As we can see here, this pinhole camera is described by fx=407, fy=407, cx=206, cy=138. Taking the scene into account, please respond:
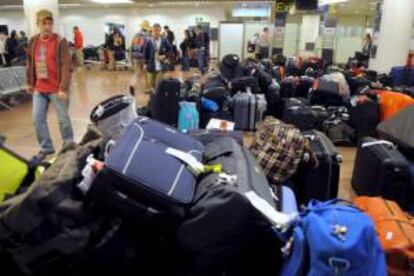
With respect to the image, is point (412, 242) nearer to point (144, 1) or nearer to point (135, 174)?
point (135, 174)

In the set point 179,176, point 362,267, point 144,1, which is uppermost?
point 144,1

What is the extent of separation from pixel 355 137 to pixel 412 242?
3.62 meters

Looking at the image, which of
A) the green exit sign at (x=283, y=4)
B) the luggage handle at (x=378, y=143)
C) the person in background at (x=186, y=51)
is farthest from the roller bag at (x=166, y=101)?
the person in background at (x=186, y=51)

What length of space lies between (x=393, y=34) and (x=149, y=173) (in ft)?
25.8

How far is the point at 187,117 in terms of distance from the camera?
16.5 ft

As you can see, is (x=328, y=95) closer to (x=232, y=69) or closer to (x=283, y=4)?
(x=232, y=69)

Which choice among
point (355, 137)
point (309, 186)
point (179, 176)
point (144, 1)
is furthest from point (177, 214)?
point (144, 1)

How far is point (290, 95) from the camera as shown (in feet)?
22.7

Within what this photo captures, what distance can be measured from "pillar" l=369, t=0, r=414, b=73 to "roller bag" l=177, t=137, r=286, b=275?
24.7ft

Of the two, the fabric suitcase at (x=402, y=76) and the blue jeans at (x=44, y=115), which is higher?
the fabric suitcase at (x=402, y=76)

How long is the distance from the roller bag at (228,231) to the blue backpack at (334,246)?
13 cm

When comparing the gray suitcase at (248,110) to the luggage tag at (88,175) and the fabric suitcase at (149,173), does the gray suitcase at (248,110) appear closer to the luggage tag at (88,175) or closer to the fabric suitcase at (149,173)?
the fabric suitcase at (149,173)

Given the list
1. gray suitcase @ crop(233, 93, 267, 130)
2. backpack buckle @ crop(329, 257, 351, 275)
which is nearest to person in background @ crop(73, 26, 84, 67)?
gray suitcase @ crop(233, 93, 267, 130)

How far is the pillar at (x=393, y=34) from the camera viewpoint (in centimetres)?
799
